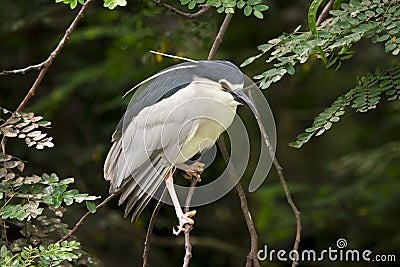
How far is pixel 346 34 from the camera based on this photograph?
252 centimetres

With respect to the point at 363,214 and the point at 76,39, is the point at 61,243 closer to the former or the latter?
the point at 76,39

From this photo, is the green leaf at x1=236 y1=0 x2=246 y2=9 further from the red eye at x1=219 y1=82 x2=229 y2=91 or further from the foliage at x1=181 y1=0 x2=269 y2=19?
the red eye at x1=219 y1=82 x2=229 y2=91

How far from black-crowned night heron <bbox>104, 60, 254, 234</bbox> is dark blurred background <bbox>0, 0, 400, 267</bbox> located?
4.52 ft

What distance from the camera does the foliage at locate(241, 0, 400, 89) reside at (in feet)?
8.02

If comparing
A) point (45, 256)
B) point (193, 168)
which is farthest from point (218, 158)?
point (45, 256)

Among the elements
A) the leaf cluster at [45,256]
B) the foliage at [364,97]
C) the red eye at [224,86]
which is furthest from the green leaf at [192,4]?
the leaf cluster at [45,256]

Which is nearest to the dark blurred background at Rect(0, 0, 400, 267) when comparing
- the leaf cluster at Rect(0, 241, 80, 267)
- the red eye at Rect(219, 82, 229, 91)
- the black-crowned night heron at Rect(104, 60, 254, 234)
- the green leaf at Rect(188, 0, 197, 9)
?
the black-crowned night heron at Rect(104, 60, 254, 234)

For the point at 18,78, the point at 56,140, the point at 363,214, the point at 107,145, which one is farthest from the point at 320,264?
the point at 18,78

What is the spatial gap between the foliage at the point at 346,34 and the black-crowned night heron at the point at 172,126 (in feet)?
0.54

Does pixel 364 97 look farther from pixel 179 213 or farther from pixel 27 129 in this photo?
pixel 27 129

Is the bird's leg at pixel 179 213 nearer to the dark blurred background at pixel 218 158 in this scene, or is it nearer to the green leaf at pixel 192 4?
the green leaf at pixel 192 4

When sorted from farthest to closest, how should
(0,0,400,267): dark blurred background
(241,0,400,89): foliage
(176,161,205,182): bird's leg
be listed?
(0,0,400,267): dark blurred background → (176,161,205,182): bird's leg → (241,0,400,89): foliage

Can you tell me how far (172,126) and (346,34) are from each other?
0.73m

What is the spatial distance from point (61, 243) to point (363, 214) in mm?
2929
